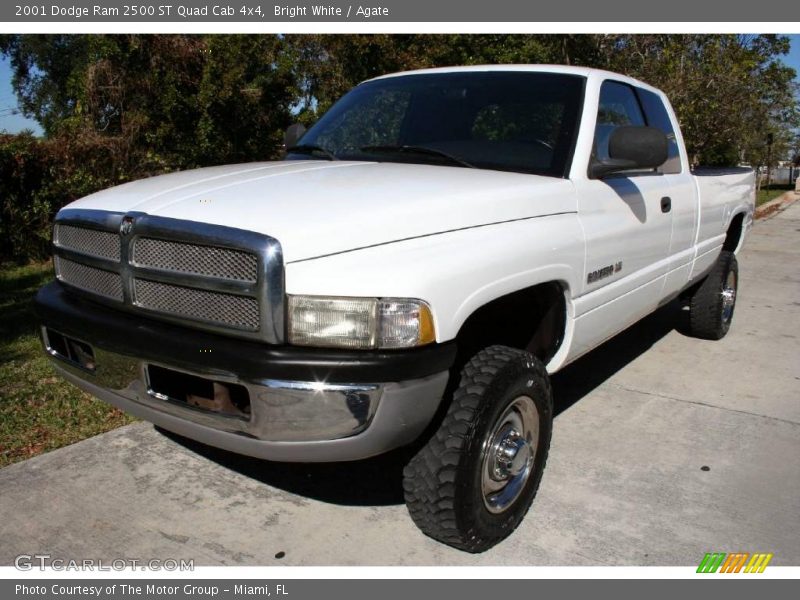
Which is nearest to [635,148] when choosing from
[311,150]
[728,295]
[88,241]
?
[311,150]

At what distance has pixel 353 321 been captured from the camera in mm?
2266

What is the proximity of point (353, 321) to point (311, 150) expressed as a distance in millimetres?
1767

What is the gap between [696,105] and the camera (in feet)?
42.4

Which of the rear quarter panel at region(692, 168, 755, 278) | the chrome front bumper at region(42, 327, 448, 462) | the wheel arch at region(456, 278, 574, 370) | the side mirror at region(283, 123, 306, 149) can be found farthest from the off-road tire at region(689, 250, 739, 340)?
the chrome front bumper at region(42, 327, 448, 462)

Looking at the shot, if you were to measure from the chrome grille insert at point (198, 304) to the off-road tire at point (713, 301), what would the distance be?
4.45 metres

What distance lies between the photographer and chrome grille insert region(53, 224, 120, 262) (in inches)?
106

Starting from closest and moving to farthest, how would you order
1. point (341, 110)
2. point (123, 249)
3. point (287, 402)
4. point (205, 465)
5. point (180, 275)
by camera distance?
point (287, 402)
point (180, 275)
point (123, 249)
point (205, 465)
point (341, 110)

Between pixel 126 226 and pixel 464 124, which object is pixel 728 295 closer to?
pixel 464 124

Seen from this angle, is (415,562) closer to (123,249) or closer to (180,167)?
(123,249)

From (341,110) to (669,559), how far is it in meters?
2.82

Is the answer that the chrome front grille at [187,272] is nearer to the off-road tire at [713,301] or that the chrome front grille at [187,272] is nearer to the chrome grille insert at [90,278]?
the chrome grille insert at [90,278]

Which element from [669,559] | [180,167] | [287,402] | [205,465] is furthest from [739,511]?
[180,167]

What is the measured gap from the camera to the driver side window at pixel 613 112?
141 inches

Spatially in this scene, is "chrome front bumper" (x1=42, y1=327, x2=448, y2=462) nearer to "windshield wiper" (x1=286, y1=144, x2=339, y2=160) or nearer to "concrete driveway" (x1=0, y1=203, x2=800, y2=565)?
"concrete driveway" (x1=0, y1=203, x2=800, y2=565)
